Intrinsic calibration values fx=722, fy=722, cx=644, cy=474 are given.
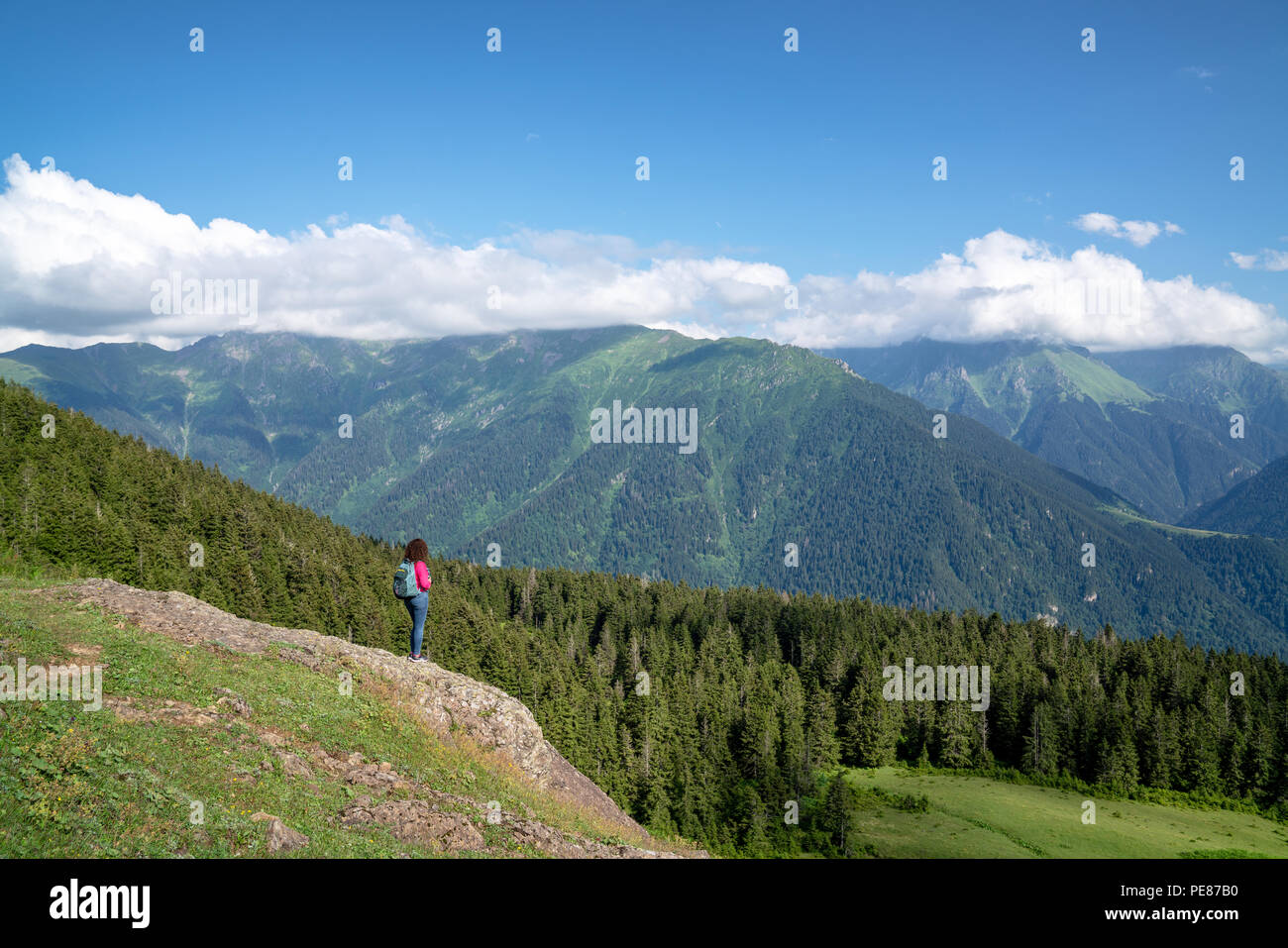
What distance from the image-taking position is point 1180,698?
110 metres

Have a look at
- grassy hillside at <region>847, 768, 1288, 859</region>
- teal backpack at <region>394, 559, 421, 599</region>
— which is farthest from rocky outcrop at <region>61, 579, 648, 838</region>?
grassy hillside at <region>847, 768, 1288, 859</region>

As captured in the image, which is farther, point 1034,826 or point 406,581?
point 1034,826

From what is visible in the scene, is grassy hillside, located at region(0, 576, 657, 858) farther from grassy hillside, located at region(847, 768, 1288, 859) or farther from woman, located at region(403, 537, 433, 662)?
grassy hillside, located at region(847, 768, 1288, 859)

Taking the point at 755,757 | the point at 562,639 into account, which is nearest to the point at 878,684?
the point at 755,757

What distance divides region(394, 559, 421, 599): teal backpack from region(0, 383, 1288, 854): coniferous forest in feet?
190

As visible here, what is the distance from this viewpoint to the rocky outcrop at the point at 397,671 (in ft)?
109

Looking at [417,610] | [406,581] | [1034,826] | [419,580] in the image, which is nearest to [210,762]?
[406,581]

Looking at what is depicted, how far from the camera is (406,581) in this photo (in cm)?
3050

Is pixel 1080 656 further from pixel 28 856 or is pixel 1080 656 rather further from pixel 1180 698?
pixel 28 856

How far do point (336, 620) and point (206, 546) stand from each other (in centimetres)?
2070

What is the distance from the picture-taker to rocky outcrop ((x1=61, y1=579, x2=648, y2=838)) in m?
33.2

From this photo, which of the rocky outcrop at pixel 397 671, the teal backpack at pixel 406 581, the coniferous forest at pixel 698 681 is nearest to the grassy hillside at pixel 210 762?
the rocky outcrop at pixel 397 671

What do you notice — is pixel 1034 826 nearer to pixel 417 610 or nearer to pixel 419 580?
pixel 417 610

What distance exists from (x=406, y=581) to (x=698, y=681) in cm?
8746
